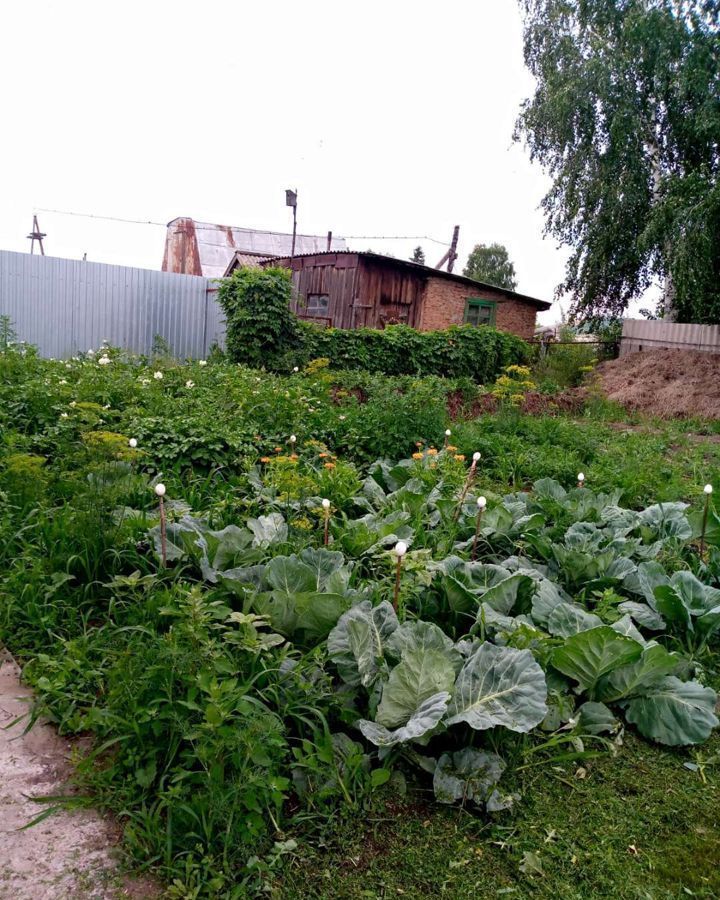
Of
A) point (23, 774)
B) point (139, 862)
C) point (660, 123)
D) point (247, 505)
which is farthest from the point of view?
point (660, 123)

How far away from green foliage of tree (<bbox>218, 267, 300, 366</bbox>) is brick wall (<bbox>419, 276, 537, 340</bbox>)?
6.54 metres

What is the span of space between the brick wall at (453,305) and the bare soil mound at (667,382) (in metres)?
4.36

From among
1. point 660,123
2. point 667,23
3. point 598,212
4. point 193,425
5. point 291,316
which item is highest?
point 667,23

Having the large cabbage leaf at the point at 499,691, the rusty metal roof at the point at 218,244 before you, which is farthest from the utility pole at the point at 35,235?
Answer: the large cabbage leaf at the point at 499,691

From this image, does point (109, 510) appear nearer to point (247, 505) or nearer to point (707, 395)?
point (247, 505)

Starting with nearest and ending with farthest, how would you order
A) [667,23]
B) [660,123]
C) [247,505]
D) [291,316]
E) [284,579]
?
[284,579], [247,505], [291,316], [667,23], [660,123]

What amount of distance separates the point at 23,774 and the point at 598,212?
16310mm

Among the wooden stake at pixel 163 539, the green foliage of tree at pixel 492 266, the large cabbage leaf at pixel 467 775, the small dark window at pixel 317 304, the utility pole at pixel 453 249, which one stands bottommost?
the large cabbage leaf at pixel 467 775

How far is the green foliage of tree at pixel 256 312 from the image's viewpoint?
10.4 metres

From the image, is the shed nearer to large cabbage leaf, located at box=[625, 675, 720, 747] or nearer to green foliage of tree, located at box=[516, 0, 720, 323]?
green foliage of tree, located at box=[516, 0, 720, 323]

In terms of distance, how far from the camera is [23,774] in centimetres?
183

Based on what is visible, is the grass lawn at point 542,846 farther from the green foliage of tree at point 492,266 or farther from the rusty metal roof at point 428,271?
the green foliage of tree at point 492,266

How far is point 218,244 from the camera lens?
28766 millimetres

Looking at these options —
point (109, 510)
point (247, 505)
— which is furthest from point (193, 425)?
point (109, 510)
